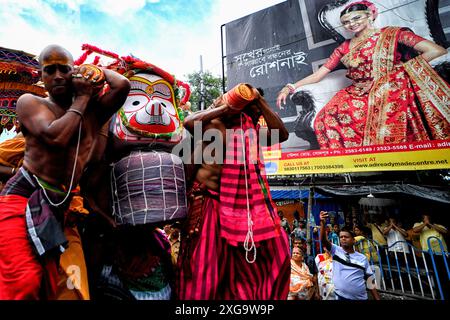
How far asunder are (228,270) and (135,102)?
5.05 feet

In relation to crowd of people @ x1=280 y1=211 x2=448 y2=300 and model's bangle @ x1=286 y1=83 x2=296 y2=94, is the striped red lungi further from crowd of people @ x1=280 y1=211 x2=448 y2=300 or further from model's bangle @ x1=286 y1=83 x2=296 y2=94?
model's bangle @ x1=286 y1=83 x2=296 y2=94

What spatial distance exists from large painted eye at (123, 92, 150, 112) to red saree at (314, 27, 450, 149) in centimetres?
724

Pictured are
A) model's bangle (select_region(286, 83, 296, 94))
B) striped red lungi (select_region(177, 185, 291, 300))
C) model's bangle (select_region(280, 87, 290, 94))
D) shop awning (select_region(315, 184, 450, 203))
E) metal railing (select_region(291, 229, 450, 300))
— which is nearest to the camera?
striped red lungi (select_region(177, 185, 291, 300))

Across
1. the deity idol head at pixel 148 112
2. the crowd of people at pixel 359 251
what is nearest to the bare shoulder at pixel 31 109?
the deity idol head at pixel 148 112

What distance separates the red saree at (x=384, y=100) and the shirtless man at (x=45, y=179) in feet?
25.7

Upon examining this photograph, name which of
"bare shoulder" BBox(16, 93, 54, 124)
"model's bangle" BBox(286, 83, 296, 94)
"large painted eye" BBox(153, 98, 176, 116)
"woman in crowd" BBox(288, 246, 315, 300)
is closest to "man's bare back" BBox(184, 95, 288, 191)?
"large painted eye" BBox(153, 98, 176, 116)

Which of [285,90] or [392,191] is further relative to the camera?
[285,90]

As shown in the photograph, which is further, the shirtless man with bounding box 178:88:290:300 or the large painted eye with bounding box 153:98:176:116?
the large painted eye with bounding box 153:98:176:116

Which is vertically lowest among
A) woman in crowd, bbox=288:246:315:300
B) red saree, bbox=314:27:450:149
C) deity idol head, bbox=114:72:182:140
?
woman in crowd, bbox=288:246:315:300

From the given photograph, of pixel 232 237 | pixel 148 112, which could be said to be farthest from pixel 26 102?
pixel 232 237

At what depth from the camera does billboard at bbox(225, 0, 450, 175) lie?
7.35 meters

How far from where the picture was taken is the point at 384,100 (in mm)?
8016

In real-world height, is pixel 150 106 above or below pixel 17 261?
above

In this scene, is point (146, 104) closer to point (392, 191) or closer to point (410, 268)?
point (410, 268)
